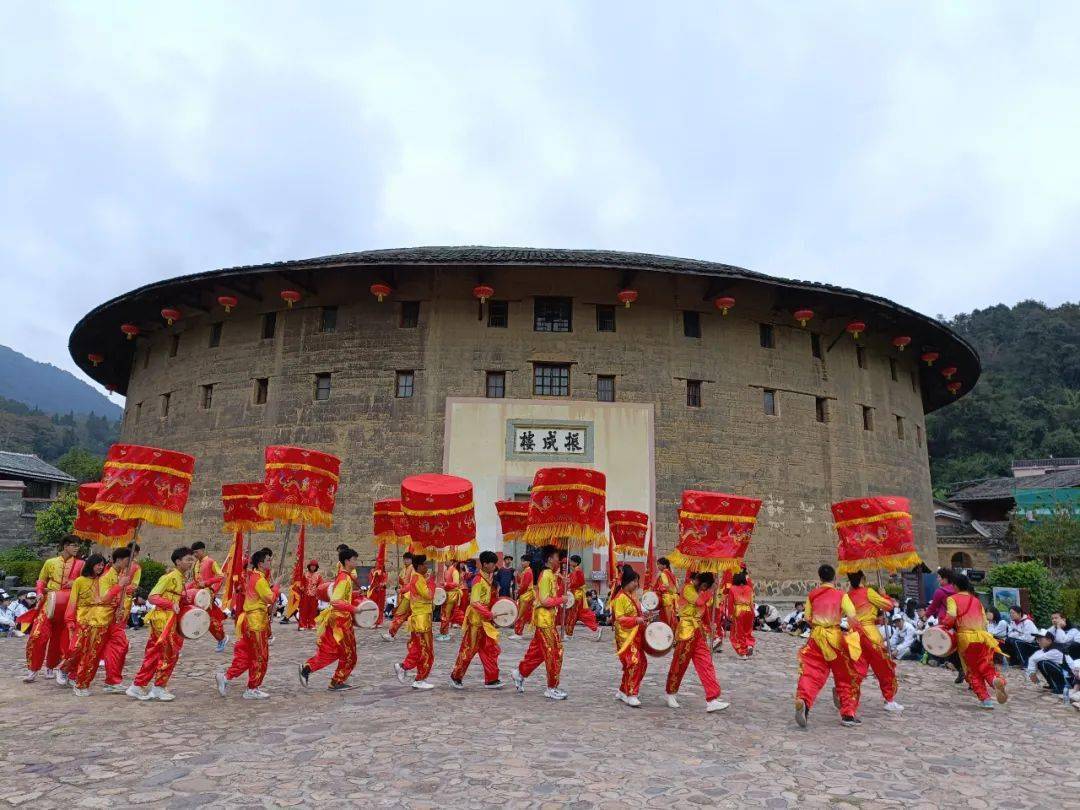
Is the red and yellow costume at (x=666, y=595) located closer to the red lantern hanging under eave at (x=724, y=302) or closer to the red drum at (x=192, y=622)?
the red drum at (x=192, y=622)

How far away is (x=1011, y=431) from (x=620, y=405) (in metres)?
41.2

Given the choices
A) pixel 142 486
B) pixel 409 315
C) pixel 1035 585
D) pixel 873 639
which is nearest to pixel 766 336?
pixel 1035 585

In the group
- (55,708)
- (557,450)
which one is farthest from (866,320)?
(55,708)

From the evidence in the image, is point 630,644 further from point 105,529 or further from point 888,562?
point 105,529

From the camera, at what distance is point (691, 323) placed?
1906 centimetres

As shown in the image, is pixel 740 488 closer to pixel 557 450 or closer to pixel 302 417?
pixel 557 450

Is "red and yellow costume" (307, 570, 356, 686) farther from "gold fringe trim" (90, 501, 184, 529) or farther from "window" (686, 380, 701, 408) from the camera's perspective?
"window" (686, 380, 701, 408)

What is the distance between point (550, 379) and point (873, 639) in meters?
11.7

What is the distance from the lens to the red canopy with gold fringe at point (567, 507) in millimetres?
8742

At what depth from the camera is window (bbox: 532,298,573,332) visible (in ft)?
60.6

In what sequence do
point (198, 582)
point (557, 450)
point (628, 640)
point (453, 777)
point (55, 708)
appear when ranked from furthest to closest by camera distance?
point (557, 450)
point (198, 582)
point (628, 640)
point (55, 708)
point (453, 777)

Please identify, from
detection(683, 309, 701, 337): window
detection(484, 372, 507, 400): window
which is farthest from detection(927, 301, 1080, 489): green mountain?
detection(484, 372, 507, 400): window

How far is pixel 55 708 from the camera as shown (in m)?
6.76

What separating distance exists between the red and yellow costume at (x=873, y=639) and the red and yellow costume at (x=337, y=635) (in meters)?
5.35
